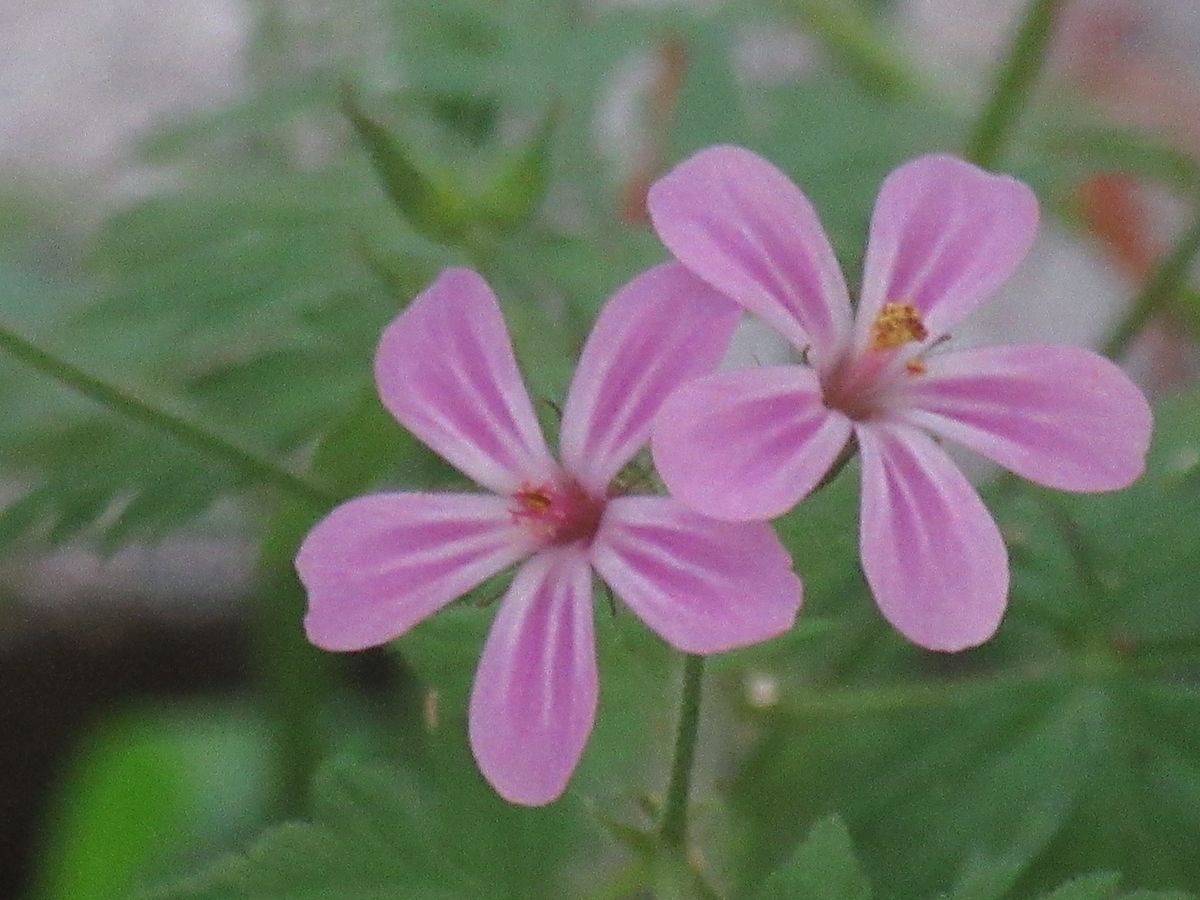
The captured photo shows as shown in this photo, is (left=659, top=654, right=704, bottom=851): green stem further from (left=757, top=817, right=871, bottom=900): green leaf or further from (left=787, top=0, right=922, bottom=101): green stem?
(left=787, top=0, right=922, bottom=101): green stem


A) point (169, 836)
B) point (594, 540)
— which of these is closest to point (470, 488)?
point (594, 540)

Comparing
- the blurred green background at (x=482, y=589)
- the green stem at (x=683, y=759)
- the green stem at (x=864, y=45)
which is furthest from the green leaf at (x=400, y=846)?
the green stem at (x=864, y=45)

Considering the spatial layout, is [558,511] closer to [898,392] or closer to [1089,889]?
[898,392]

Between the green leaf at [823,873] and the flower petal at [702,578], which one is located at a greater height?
the flower petal at [702,578]

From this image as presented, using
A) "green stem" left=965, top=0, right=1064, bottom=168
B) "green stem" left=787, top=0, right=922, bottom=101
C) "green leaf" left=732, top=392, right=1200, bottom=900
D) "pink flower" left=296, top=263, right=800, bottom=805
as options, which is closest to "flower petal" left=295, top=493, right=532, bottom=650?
"pink flower" left=296, top=263, right=800, bottom=805

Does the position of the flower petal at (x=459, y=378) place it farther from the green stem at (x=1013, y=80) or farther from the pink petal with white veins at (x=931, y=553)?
the green stem at (x=1013, y=80)
